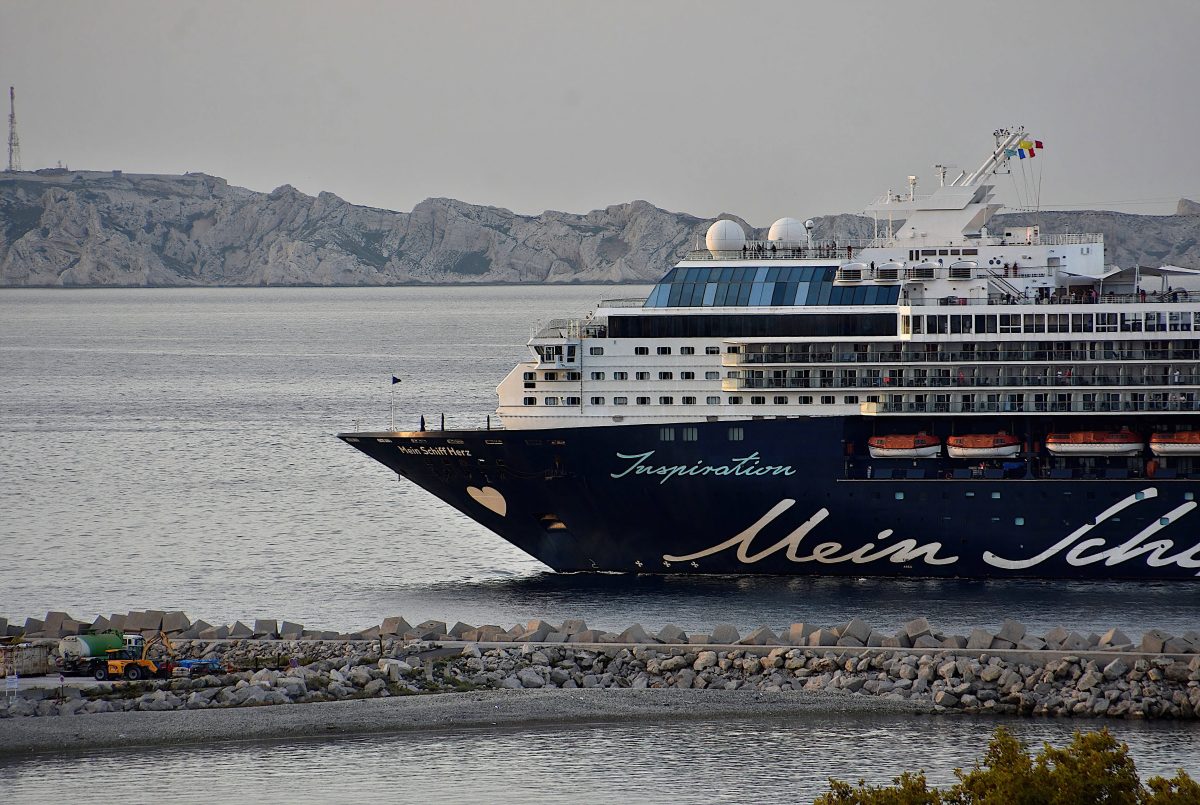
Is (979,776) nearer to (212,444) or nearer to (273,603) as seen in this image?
(273,603)

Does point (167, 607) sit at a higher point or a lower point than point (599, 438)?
lower

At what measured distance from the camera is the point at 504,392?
4153 centimetres

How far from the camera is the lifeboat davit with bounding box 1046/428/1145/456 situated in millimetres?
39000

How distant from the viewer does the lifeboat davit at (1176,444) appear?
127ft

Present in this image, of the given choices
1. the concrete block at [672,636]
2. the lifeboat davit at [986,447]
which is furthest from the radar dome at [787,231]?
the concrete block at [672,636]

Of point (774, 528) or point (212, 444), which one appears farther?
point (212, 444)

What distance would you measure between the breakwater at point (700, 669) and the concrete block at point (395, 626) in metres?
0.35

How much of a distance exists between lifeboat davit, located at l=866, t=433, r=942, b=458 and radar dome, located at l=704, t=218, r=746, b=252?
5747mm

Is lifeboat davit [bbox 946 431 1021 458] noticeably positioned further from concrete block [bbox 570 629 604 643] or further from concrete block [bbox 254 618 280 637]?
concrete block [bbox 254 618 280 637]

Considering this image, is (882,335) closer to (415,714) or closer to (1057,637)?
(1057,637)

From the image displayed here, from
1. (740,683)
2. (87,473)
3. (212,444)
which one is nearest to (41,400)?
(212,444)

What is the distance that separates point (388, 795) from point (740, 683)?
732 cm

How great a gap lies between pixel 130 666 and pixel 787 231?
18473 millimetres

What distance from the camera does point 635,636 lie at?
34.0 metres
